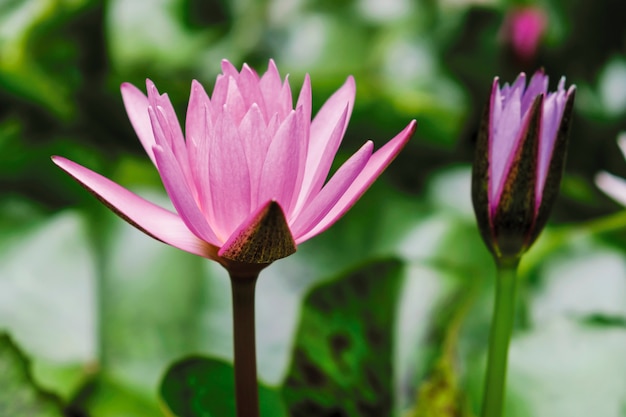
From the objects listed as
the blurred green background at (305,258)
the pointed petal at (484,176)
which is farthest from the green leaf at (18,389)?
the pointed petal at (484,176)

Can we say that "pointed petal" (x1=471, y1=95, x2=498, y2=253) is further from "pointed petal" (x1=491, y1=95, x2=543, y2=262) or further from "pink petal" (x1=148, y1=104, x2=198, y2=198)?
"pink petal" (x1=148, y1=104, x2=198, y2=198)

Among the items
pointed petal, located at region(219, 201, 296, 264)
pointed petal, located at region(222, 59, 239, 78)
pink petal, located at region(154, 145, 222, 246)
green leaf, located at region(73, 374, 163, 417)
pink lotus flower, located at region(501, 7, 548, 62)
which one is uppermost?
pink lotus flower, located at region(501, 7, 548, 62)

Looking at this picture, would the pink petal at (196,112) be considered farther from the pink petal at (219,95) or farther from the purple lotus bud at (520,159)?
the purple lotus bud at (520,159)

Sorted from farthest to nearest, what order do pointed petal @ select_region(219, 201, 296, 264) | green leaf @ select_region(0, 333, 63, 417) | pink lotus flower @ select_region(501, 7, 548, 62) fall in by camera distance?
pink lotus flower @ select_region(501, 7, 548, 62) < green leaf @ select_region(0, 333, 63, 417) < pointed petal @ select_region(219, 201, 296, 264)

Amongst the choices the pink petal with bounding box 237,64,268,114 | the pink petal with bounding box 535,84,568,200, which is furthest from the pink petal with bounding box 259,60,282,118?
the pink petal with bounding box 535,84,568,200

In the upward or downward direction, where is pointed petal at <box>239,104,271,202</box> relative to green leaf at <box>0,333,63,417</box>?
upward

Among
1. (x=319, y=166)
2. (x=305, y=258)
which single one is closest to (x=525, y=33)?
(x=305, y=258)

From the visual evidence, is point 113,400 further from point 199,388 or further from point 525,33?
point 525,33
